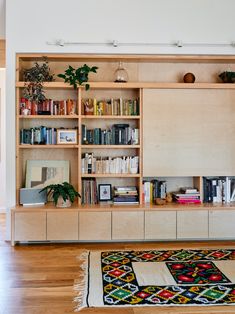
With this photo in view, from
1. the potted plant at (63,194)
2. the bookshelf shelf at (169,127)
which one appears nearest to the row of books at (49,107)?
the bookshelf shelf at (169,127)

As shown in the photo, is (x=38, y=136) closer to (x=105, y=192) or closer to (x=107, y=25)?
(x=105, y=192)

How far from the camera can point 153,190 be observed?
4.62m

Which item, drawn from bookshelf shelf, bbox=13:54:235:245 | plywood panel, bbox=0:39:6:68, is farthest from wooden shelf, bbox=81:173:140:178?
plywood panel, bbox=0:39:6:68

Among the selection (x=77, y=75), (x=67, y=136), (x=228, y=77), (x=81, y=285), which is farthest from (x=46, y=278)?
(x=228, y=77)

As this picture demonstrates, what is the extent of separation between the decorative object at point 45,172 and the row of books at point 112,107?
0.80 meters

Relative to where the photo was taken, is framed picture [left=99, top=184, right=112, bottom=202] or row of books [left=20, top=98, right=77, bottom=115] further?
framed picture [left=99, top=184, right=112, bottom=202]

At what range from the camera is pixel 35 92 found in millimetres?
4301

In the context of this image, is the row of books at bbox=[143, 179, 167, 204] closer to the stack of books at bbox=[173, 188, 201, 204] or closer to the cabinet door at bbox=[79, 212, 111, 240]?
the stack of books at bbox=[173, 188, 201, 204]

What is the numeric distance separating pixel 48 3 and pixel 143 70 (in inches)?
57.9

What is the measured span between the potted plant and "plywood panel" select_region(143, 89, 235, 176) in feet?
3.19

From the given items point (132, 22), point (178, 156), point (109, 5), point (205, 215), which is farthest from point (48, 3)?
point (205, 215)

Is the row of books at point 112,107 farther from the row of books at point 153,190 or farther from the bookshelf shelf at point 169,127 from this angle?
the row of books at point 153,190

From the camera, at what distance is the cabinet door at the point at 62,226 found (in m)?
4.16

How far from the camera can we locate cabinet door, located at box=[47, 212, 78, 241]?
13.6 ft
